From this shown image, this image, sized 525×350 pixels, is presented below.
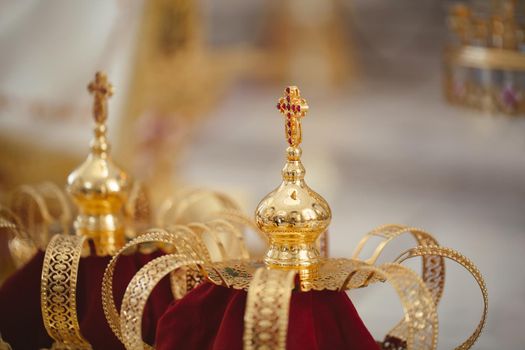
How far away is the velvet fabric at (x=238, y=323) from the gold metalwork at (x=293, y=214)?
43mm

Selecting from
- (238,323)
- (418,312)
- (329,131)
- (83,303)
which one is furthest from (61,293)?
(329,131)

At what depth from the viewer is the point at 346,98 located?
4.37 m

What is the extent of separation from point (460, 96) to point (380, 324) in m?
0.76

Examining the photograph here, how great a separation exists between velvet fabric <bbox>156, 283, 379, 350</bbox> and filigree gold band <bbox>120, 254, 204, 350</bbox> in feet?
0.14

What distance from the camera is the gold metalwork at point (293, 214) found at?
87cm

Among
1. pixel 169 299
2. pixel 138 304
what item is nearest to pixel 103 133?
pixel 169 299

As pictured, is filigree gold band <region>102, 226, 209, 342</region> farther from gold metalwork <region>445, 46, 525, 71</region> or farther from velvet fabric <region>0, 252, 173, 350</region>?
gold metalwork <region>445, 46, 525, 71</region>

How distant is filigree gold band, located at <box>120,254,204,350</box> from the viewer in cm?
84

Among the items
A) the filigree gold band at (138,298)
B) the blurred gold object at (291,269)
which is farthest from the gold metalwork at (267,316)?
the filigree gold band at (138,298)

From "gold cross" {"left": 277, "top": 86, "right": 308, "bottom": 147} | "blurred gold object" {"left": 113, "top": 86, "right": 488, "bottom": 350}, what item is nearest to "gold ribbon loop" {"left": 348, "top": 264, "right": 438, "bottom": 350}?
"blurred gold object" {"left": 113, "top": 86, "right": 488, "bottom": 350}

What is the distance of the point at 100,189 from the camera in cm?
109

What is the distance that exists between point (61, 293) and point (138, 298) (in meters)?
0.14

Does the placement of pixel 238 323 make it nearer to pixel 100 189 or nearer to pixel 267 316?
pixel 267 316

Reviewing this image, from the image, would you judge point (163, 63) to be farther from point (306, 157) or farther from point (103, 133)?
point (103, 133)
